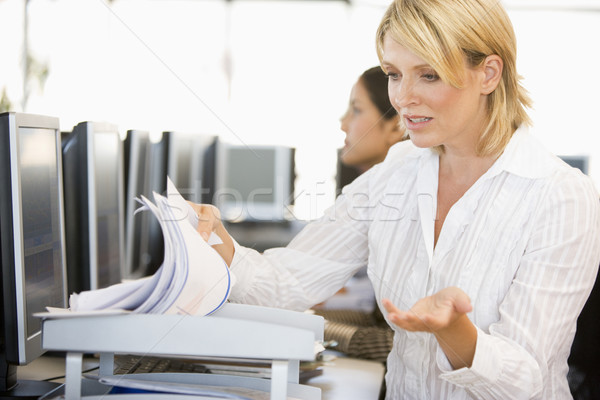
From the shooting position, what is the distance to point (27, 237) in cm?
103

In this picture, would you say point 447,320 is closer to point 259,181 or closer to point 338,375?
point 338,375

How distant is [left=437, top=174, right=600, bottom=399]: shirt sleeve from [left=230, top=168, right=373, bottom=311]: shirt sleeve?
1.26 feet

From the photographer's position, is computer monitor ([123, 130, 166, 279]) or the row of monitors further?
computer monitor ([123, 130, 166, 279])

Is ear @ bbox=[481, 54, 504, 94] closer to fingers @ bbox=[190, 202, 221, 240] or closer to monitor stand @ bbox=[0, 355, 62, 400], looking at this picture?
fingers @ bbox=[190, 202, 221, 240]

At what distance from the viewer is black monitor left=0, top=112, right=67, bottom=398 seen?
993 millimetres

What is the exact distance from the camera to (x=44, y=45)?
5.91m

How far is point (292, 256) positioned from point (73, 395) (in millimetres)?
629

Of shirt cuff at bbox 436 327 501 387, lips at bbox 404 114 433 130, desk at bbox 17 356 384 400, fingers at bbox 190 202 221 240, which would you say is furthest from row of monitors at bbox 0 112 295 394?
shirt cuff at bbox 436 327 501 387

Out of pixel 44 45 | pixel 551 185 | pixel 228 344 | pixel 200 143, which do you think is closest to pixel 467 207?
pixel 551 185

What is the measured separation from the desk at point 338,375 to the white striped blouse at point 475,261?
66 millimetres

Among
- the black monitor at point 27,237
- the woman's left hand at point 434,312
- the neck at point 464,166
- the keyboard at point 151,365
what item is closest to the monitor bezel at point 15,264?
the black monitor at point 27,237

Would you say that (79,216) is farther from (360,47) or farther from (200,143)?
(360,47)

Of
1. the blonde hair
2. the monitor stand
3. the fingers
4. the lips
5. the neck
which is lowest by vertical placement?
the monitor stand

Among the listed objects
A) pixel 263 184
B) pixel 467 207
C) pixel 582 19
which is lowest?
pixel 263 184
